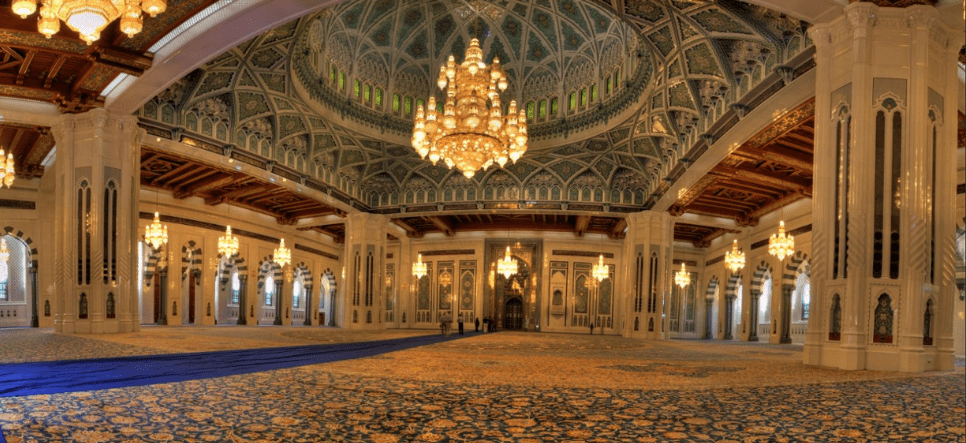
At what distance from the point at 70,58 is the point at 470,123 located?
566 centimetres

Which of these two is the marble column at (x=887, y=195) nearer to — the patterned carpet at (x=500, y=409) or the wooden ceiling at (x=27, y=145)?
the patterned carpet at (x=500, y=409)

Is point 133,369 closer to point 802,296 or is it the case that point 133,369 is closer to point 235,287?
point 235,287

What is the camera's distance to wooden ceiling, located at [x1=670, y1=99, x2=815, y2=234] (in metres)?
11.1

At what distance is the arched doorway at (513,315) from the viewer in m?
23.9

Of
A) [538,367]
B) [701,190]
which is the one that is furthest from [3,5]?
[701,190]

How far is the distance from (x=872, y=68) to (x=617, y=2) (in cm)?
449

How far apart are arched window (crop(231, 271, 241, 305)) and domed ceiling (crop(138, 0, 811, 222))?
20.1 feet

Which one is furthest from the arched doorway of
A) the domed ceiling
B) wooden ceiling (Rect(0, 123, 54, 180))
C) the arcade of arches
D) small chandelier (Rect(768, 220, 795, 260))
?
wooden ceiling (Rect(0, 123, 54, 180))

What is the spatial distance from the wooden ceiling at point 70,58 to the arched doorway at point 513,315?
15567mm

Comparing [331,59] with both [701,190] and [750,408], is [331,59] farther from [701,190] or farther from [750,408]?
[750,408]

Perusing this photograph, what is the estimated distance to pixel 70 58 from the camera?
9.61 metres

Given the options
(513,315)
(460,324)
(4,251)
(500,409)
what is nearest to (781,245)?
(460,324)

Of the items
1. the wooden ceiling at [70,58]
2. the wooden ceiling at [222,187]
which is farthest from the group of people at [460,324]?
the wooden ceiling at [70,58]

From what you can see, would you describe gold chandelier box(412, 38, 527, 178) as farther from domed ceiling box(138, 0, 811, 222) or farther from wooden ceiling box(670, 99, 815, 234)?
wooden ceiling box(670, 99, 815, 234)
